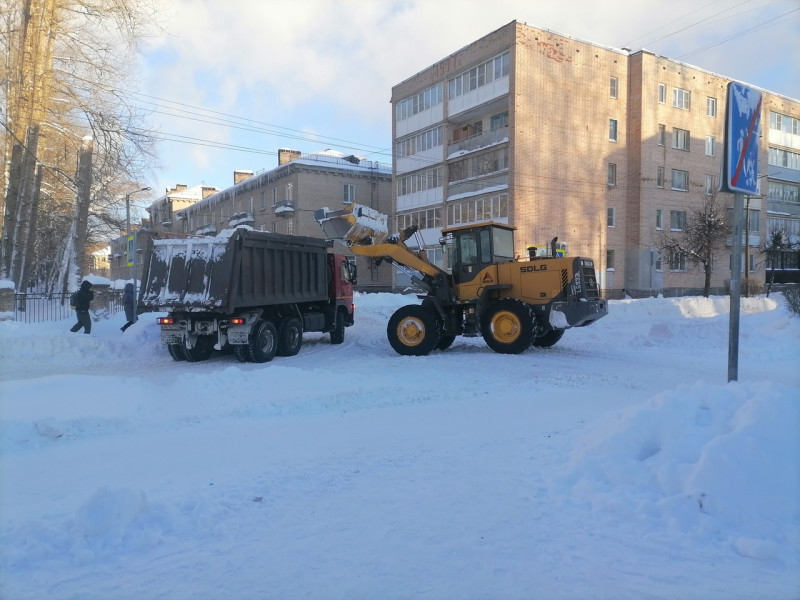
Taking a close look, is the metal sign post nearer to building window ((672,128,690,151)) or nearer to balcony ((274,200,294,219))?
balcony ((274,200,294,219))

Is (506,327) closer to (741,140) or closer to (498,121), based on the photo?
(741,140)

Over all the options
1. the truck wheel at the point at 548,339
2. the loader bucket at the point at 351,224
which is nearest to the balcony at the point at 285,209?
the loader bucket at the point at 351,224

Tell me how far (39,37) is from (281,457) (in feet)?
62.7

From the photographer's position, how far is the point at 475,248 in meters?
14.2

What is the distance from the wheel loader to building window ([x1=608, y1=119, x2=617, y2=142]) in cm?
2803

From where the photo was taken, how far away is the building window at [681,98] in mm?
40625

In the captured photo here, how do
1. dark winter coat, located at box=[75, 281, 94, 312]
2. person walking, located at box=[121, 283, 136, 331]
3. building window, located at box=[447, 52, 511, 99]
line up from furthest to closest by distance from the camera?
building window, located at box=[447, 52, 511, 99], person walking, located at box=[121, 283, 136, 331], dark winter coat, located at box=[75, 281, 94, 312]

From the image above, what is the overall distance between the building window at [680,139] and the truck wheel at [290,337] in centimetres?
3634

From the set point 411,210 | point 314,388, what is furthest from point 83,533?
point 411,210

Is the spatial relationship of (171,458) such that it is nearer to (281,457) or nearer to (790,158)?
(281,457)

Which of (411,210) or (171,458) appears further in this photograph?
(411,210)

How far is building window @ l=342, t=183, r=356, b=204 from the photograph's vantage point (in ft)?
149

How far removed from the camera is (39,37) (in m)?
18.3

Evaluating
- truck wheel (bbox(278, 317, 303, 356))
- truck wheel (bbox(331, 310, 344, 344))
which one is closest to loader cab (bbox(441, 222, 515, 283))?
truck wheel (bbox(331, 310, 344, 344))
